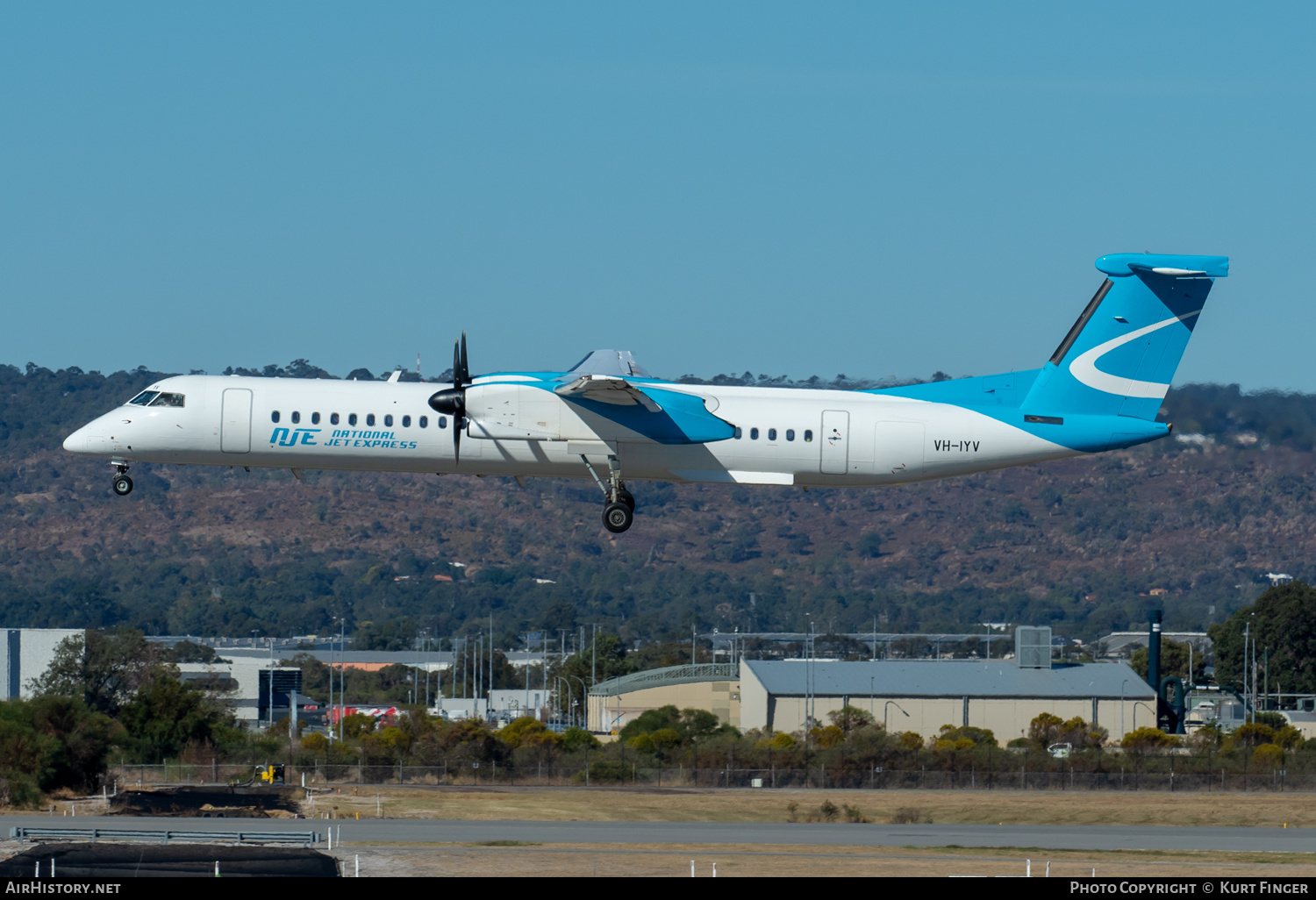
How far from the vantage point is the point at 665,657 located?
14038 centimetres

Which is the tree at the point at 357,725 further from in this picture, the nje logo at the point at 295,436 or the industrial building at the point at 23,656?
the nje logo at the point at 295,436

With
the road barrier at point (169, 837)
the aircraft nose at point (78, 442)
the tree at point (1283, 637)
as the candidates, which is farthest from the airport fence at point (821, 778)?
the tree at point (1283, 637)

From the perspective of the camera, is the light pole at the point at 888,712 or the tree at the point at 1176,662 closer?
the light pole at the point at 888,712

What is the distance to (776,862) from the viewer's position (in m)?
37.1

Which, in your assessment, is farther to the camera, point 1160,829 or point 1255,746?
point 1255,746

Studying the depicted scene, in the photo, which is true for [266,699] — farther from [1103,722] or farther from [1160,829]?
[1160,829]

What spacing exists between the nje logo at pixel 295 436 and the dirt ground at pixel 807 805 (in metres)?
16.3

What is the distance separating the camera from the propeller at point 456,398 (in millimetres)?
34000

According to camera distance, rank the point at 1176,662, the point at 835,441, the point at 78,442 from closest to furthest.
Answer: the point at 835,441 → the point at 78,442 → the point at 1176,662

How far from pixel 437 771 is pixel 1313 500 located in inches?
6347

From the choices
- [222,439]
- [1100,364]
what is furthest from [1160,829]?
[222,439]

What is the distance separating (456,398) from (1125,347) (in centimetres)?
1489

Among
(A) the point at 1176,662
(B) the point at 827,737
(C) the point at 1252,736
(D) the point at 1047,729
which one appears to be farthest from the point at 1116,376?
(A) the point at 1176,662

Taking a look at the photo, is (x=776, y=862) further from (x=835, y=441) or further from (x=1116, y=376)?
(x=1116, y=376)
